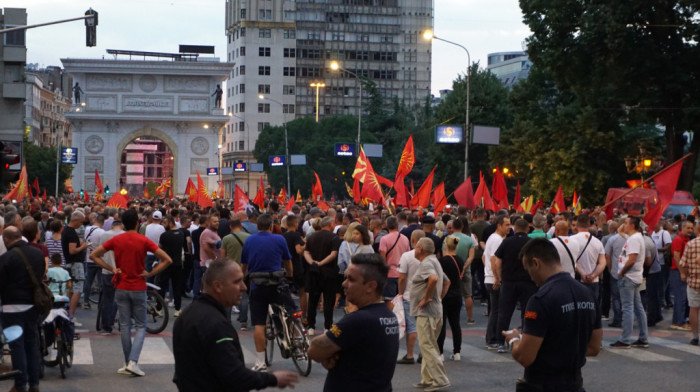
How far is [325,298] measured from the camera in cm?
1490

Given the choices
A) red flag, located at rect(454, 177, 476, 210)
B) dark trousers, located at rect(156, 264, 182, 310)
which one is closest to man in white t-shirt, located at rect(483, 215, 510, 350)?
dark trousers, located at rect(156, 264, 182, 310)

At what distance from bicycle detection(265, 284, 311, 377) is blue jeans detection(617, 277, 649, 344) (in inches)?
188

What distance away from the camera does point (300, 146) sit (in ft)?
318

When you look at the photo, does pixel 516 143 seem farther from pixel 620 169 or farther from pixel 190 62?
pixel 190 62

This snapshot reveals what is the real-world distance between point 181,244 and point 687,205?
2378 cm

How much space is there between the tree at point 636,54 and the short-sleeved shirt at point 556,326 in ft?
101

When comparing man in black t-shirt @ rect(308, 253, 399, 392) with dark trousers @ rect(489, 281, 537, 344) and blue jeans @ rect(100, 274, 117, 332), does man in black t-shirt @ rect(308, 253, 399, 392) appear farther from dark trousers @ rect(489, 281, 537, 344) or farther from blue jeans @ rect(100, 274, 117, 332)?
blue jeans @ rect(100, 274, 117, 332)

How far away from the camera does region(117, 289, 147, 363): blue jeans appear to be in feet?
37.1

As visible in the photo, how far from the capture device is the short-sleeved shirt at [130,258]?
36.9 feet

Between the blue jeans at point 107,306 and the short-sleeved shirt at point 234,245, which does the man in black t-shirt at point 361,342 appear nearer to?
the short-sleeved shirt at point 234,245

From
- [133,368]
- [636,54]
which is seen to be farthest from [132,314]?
[636,54]

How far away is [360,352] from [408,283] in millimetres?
6281

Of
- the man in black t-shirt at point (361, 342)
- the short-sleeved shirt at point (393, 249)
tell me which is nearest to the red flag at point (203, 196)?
the short-sleeved shirt at point (393, 249)

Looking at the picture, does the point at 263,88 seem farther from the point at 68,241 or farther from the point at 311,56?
the point at 68,241
